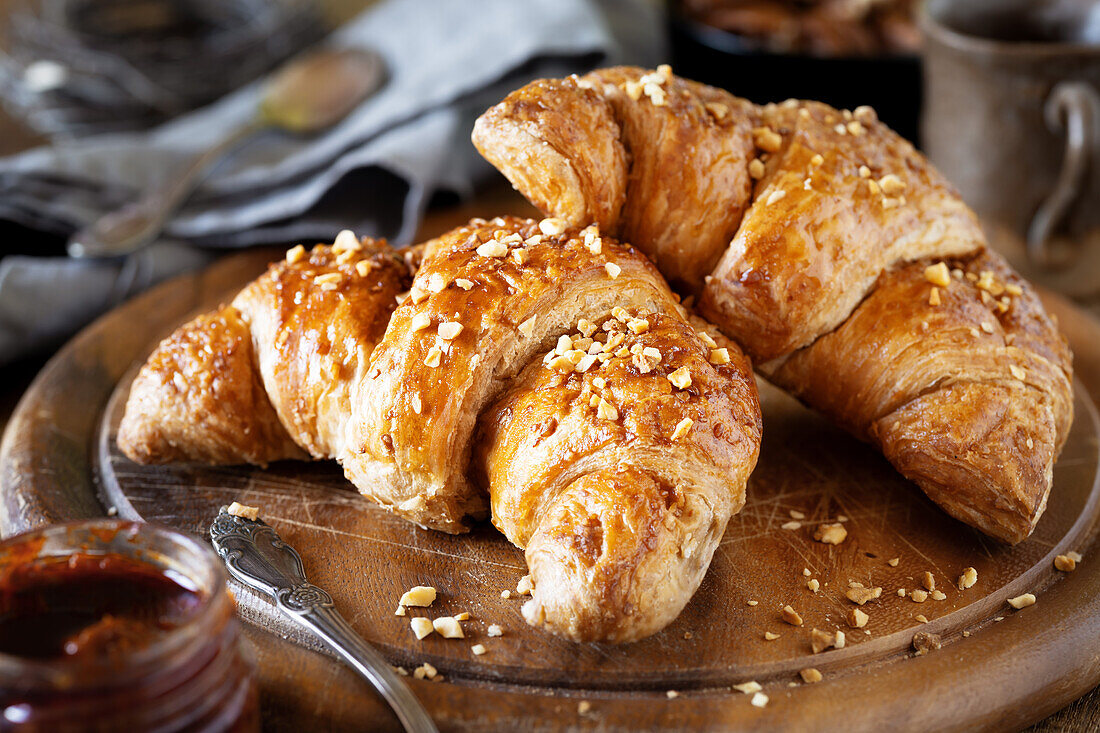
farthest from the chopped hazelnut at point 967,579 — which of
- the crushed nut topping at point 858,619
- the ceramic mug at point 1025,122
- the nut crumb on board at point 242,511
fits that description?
the ceramic mug at point 1025,122

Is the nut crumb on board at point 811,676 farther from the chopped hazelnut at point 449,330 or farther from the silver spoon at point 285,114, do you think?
the silver spoon at point 285,114

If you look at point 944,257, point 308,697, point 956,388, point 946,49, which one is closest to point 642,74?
point 944,257

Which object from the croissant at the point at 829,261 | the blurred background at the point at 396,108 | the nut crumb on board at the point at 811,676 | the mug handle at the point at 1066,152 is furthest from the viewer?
the blurred background at the point at 396,108

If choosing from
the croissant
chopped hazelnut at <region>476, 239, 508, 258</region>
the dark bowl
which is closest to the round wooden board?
the croissant

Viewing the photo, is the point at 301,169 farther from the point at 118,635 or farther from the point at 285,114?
the point at 118,635

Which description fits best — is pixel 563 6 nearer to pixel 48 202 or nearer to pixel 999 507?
pixel 48 202

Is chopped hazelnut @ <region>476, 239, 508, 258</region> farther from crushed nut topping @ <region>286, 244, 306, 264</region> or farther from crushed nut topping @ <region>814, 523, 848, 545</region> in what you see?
crushed nut topping @ <region>814, 523, 848, 545</region>
